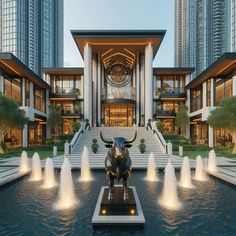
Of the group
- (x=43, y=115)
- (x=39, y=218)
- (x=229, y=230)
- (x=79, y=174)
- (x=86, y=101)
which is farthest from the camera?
(x=43, y=115)

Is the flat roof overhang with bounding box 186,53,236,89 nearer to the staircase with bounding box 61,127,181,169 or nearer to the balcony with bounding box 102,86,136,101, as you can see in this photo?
the balcony with bounding box 102,86,136,101

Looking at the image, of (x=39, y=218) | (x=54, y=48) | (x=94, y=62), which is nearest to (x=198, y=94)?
(x=94, y=62)

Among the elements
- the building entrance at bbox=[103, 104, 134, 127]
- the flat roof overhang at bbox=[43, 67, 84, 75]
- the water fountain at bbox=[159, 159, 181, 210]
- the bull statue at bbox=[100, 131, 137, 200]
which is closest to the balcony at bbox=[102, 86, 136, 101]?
the building entrance at bbox=[103, 104, 134, 127]

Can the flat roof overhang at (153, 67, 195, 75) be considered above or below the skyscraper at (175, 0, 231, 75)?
below

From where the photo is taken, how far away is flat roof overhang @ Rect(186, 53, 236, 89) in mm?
21950

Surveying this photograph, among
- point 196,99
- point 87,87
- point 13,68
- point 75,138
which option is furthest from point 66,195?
point 196,99

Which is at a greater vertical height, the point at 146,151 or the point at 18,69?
the point at 18,69

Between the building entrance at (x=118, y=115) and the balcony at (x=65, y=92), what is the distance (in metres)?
6.54

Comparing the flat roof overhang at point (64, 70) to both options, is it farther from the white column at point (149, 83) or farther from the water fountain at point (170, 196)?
the water fountain at point (170, 196)

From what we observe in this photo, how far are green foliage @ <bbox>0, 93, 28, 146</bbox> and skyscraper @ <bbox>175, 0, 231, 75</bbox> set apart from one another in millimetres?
85370

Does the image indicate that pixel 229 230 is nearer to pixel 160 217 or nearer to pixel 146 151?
pixel 160 217

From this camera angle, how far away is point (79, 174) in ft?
38.2

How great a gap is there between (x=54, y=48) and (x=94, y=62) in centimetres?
7097

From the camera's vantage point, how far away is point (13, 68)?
24859mm
